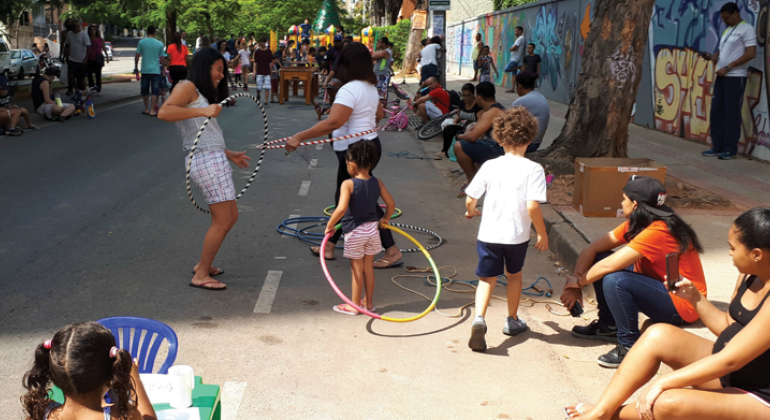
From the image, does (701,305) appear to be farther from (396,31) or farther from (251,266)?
(396,31)

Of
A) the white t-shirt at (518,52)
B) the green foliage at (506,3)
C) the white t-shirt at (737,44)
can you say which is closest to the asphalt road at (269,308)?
the white t-shirt at (737,44)

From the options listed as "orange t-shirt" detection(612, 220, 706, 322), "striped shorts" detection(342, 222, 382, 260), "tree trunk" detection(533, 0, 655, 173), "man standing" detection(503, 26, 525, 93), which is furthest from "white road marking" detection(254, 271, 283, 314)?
"man standing" detection(503, 26, 525, 93)

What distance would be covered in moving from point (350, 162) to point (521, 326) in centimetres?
178

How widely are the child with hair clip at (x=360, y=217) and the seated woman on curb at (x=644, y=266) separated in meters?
1.59

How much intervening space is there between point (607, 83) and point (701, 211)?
93.8 inches

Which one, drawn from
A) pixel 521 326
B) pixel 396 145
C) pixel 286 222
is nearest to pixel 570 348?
pixel 521 326

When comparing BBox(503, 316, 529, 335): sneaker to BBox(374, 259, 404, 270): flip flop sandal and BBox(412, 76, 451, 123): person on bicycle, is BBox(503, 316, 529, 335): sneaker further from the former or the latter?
BBox(412, 76, 451, 123): person on bicycle

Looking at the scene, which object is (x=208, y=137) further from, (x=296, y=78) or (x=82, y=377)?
(x=296, y=78)

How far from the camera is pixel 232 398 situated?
4078 millimetres

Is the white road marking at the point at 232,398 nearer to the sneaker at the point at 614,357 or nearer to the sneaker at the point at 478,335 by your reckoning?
the sneaker at the point at 478,335

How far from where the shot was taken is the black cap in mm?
4430

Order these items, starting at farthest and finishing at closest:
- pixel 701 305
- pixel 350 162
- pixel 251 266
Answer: pixel 251 266, pixel 350 162, pixel 701 305

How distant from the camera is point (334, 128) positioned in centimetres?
615

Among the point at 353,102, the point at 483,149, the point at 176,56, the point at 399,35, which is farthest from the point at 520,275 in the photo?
the point at 399,35
